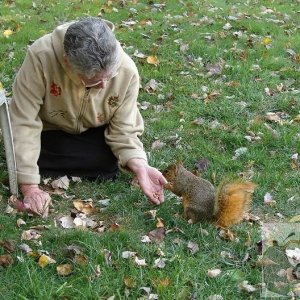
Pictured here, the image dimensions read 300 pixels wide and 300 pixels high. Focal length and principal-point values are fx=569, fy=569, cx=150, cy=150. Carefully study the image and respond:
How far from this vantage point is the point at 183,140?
4324mm

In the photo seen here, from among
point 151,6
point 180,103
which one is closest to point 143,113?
point 180,103

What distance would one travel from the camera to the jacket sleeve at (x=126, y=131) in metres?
3.51

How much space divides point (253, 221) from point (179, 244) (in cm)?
53

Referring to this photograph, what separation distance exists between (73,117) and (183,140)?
1.13 metres

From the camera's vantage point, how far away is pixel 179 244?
307 centimetres

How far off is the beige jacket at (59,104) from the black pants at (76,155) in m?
0.08

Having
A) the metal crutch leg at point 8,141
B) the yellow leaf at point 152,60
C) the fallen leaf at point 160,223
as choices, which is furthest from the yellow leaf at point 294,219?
the yellow leaf at point 152,60

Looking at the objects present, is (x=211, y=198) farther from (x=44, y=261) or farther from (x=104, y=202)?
(x=44, y=261)

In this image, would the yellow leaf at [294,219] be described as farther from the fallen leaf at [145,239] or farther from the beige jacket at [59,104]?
the beige jacket at [59,104]

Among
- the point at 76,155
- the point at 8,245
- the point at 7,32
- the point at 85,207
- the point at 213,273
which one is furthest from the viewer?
the point at 7,32

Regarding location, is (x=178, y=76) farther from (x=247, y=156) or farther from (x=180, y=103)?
(x=247, y=156)

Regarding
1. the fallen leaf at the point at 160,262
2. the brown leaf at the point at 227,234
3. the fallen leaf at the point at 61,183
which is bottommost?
the fallen leaf at the point at 61,183

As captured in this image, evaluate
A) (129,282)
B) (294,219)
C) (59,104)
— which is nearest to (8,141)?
(59,104)

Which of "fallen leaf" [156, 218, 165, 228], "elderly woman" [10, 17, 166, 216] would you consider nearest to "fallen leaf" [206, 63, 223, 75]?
"elderly woman" [10, 17, 166, 216]
